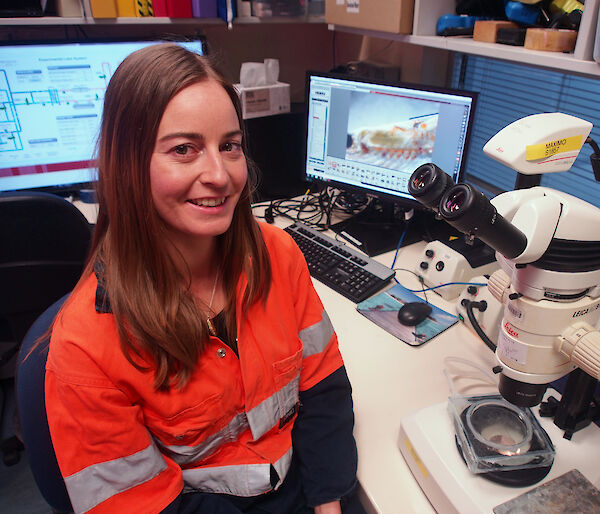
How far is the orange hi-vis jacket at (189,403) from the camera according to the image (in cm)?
73

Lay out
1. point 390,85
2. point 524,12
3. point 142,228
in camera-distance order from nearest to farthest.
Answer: point 142,228, point 524,12, point 390,85

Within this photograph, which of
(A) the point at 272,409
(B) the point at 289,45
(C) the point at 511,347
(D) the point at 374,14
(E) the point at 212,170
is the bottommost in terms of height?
(A) the point at 272,409

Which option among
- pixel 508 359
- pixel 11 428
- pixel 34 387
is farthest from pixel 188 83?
pixel 11 428

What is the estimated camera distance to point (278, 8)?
1789 millimetres

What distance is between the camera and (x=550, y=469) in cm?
75

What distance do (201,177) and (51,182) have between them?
49.0 inches

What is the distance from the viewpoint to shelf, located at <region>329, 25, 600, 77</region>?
0.91 meters

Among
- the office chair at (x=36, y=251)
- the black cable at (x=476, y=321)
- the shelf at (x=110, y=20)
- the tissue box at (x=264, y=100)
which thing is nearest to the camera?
the black cable at (x=476, y=321)

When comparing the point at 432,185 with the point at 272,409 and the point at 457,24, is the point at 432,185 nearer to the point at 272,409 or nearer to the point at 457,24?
the point at 272,409

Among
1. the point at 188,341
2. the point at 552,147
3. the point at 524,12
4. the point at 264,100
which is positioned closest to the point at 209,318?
the point at 188,341

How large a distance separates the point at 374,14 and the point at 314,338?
104cm

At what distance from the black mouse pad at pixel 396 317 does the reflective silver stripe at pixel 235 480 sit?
443 mm

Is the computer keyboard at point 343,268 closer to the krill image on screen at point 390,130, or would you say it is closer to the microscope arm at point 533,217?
the krill image on screen at point 390,130

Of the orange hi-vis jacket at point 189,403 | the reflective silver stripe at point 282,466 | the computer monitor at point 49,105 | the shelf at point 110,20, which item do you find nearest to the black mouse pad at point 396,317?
the orange hi-vis jacket at point 189,403
